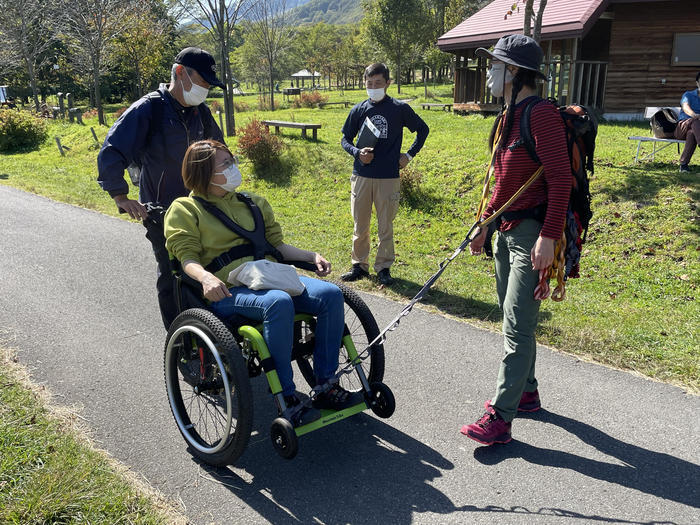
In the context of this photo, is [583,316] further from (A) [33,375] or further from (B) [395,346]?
(A) [33,375]

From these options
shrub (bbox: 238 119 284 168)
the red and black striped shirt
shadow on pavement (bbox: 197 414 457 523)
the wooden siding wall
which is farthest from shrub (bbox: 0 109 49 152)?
the red and black striped shirt

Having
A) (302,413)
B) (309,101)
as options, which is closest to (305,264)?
(302,413)

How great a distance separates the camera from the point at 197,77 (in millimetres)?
3855

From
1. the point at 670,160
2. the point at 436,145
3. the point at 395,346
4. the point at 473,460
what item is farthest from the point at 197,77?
the point at 436,145

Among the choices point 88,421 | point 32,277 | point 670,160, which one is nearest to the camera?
point 88,421

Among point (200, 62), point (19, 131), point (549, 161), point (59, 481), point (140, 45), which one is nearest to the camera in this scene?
point (59, 481)

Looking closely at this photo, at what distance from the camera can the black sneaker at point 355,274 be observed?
20.5 ft

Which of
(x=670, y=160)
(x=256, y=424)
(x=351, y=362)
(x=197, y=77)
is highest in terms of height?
(x=197, y=77)

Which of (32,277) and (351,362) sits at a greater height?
(351,362)

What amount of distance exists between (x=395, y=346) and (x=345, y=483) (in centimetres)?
175

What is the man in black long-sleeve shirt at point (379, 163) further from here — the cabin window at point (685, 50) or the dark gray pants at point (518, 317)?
the cabin window at point (685, 50)

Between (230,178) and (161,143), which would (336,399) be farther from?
(161,143)

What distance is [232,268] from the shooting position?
3.30 metres

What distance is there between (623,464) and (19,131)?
21371mm
